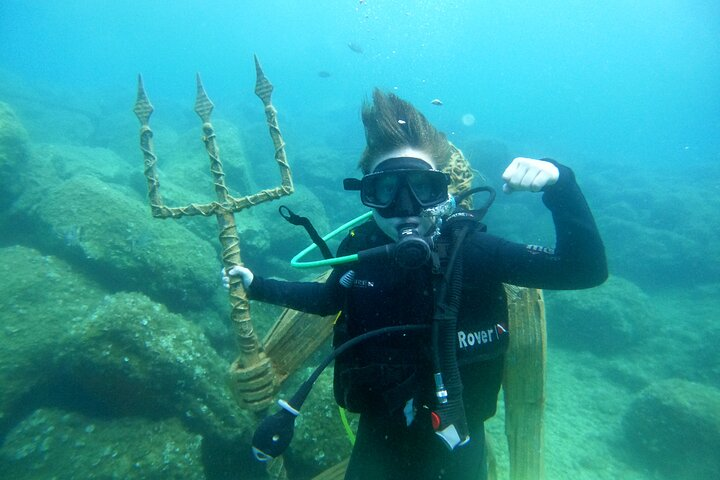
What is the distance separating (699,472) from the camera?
6418mm

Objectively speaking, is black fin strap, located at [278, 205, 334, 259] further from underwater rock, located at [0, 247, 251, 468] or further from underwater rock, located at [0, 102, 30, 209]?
underwater rock, located at [0, 102, 30, 209]

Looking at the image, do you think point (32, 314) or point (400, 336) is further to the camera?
point (32, 314)

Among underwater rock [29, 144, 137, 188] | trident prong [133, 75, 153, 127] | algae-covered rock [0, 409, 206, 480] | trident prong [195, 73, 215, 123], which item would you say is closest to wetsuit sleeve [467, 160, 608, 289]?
trident prong [195, 73, 215, 123]

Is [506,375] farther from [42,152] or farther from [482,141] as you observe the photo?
[482,141]

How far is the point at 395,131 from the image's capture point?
2598mm

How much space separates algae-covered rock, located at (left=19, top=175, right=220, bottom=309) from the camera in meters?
6.91

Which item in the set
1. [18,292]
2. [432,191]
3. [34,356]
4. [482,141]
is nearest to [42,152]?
[18,292]

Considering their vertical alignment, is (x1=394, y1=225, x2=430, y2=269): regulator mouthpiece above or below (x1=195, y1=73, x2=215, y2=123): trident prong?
below

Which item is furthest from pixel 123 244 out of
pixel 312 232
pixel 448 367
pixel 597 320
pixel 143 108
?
pixel 597 320

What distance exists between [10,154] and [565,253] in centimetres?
1196

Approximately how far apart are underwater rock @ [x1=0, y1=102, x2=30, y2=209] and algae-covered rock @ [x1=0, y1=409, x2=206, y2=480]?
652cm

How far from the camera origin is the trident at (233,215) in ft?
9.68

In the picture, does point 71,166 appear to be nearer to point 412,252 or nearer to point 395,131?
point 395,131

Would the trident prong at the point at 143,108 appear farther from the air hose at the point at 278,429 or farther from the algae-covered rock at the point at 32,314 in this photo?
the algae-covered rock at the point at 32,314
